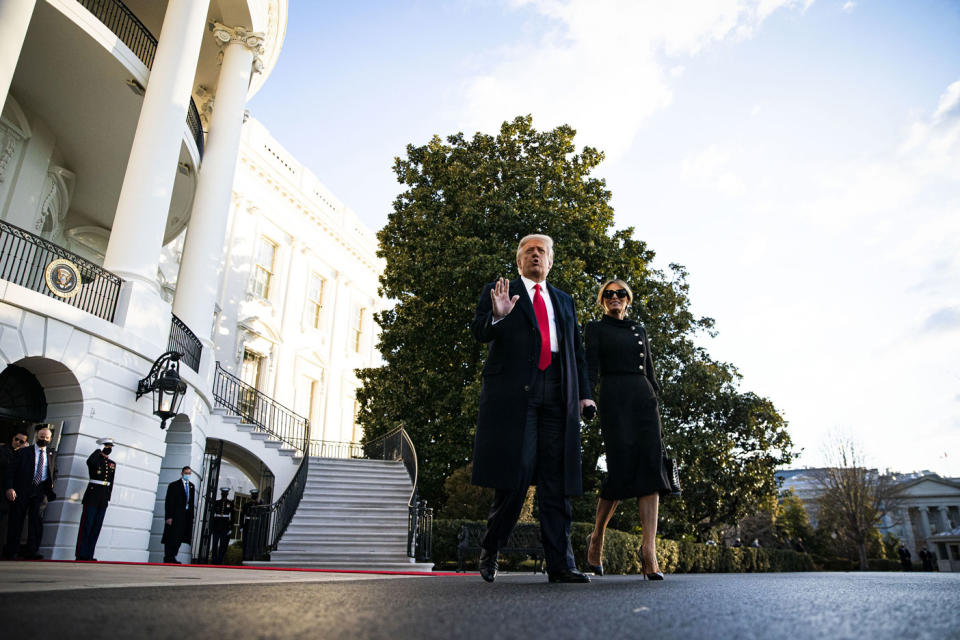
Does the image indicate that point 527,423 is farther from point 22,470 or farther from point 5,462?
point 5,462

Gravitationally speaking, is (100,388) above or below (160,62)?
below

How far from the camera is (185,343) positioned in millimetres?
A: 12945

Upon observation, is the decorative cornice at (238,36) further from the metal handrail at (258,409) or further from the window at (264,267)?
the window at (264,267)

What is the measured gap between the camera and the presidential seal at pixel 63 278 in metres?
9.23

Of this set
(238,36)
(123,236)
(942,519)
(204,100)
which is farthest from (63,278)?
(942,519)

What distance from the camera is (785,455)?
21234 mm

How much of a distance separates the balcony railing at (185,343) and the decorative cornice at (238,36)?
24.4ft

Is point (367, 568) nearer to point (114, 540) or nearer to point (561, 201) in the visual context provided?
point (114, 540)

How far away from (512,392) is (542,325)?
556 mm

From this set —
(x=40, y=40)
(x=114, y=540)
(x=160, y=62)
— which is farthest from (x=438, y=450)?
(x=40, y=40)

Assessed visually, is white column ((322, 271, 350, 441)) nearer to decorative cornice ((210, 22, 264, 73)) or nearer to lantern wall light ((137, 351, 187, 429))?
decorative cornice ((210, 22, 264, 73))

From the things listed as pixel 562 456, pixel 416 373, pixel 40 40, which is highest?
pixel 40 40

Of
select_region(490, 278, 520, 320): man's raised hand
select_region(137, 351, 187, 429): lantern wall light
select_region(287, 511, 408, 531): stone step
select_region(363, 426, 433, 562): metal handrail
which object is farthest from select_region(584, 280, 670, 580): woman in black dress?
select_region(287, 511, 408, 531): stone step

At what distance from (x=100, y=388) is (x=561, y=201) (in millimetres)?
12843
